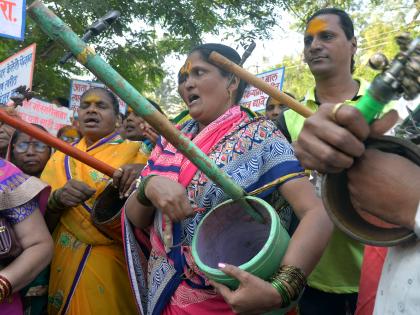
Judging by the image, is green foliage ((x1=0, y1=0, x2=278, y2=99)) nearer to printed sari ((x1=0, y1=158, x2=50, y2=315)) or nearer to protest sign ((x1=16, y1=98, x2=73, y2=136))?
protest sign ((x1=16, y1=98, x2=73, y2=136))

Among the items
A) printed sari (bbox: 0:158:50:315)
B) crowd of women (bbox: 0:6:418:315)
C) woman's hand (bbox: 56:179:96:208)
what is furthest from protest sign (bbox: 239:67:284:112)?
printed sari (bbox: 0:158:50:315)

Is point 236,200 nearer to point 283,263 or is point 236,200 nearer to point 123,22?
point 283,263

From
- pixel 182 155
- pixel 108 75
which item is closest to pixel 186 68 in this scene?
pixel 182 155

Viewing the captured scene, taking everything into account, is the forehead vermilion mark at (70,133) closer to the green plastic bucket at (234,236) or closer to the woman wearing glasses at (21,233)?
the woman wearing glasses at (21,233)

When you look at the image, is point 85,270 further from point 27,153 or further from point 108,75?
point 108,75

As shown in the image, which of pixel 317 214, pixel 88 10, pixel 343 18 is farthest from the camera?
pixel 88 10

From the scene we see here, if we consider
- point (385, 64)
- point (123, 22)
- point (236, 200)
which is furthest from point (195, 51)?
point (123, 22)

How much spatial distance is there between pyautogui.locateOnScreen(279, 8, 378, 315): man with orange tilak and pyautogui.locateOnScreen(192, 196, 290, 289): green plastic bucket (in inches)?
22.8

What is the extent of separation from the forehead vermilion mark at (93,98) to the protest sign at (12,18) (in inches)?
32.4

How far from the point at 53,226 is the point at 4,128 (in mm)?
1241

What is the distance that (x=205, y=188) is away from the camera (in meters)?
1.92

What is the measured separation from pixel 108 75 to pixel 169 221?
0.73 m

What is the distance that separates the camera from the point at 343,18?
9.50ft

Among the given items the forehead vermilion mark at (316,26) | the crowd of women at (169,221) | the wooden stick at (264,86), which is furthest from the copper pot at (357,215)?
the forehead vermilion mark at (316,26)
